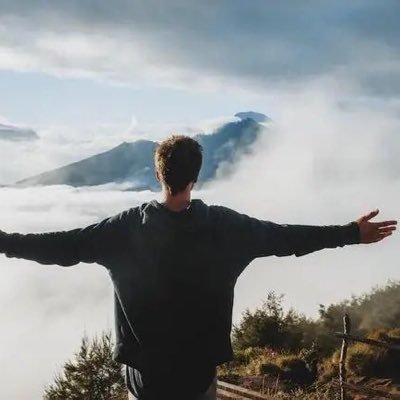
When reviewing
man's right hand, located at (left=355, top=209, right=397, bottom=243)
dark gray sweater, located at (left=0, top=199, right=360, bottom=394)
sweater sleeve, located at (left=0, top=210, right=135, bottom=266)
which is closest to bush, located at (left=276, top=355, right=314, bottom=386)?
man's right hand, located at (left=355, top=209, right=397, bottom=243)

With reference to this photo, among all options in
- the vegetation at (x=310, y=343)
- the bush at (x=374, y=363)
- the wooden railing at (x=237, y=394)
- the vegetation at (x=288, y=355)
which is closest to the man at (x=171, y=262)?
the wooden railing at (x=237, y=394)

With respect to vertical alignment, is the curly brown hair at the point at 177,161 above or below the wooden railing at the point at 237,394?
above

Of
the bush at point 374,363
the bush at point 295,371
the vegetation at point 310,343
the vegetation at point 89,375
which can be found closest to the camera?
the bush at point 374,363

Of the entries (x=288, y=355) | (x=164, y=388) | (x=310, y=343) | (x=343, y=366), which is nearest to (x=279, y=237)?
(x=164, y=388)

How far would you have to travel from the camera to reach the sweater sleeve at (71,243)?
2.50m

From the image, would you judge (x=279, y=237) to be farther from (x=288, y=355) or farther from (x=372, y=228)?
(x=288, y=355)

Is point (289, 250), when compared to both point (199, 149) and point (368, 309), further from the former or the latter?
point (368, 309)

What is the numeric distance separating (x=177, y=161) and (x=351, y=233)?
747 millimetres

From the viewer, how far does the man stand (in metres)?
2.46

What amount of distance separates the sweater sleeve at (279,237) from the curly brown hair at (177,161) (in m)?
0.22

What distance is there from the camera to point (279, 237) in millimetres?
2566

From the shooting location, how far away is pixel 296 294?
551ft

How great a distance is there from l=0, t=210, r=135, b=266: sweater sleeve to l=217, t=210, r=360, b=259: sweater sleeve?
1.31ft

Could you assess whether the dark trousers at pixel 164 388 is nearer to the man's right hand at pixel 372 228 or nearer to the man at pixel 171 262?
the man at pixel 171 262
